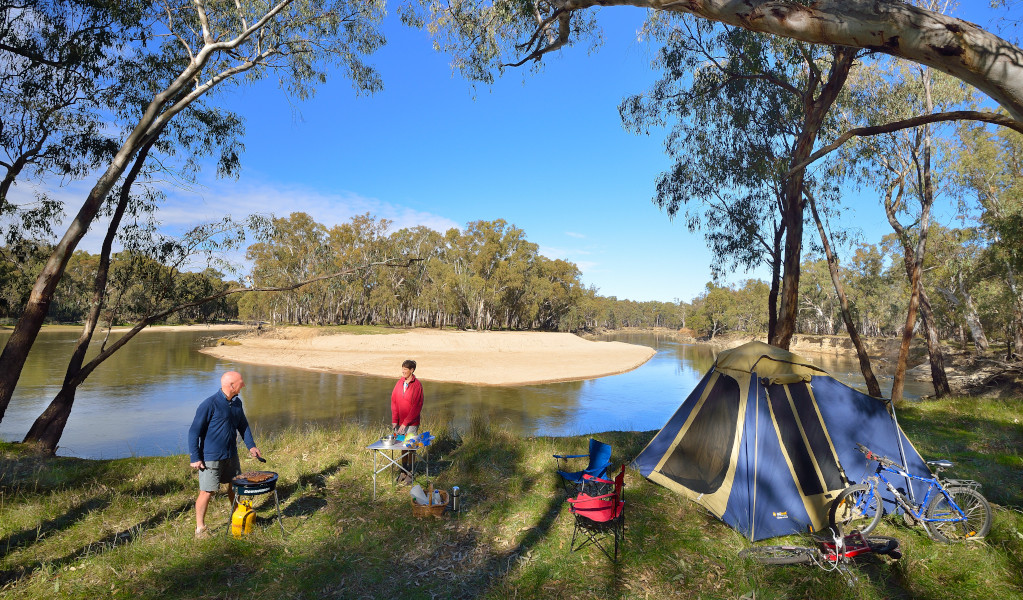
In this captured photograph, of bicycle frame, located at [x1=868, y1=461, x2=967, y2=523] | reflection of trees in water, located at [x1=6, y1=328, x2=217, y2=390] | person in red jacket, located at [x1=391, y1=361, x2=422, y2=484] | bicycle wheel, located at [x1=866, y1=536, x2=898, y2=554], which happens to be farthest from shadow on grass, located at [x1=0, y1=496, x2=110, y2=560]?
reflection of trees in water, located at [x1=6, y1=328, x2=217, y2=390]

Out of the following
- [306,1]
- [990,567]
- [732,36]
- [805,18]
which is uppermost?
[732,36]

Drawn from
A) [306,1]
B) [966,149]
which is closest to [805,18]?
[306,1]

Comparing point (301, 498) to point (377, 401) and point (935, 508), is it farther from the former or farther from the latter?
point (377, 401)

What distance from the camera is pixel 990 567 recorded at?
364 cm

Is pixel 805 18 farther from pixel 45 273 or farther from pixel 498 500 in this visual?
pixel 45 273

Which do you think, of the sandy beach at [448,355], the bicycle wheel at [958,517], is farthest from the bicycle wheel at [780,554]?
the sandy beach at [448,355]

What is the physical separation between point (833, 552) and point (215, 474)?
541cm

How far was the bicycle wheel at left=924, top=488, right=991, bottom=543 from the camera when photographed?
4.08 metres

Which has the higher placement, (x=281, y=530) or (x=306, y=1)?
(x=306, y=1)

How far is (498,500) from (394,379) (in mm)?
19996

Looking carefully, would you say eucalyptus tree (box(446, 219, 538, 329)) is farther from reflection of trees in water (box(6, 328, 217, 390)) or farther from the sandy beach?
reflection of trees in water (box(6, 328, 217, 390))

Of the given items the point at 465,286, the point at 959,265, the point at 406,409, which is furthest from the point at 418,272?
the point at 406,409

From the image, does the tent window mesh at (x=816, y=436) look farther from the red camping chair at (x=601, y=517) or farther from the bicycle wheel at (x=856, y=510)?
the red camping chair at (x=601, y=517)

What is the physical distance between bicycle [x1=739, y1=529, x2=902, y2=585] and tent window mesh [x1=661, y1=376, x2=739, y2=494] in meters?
0.99
